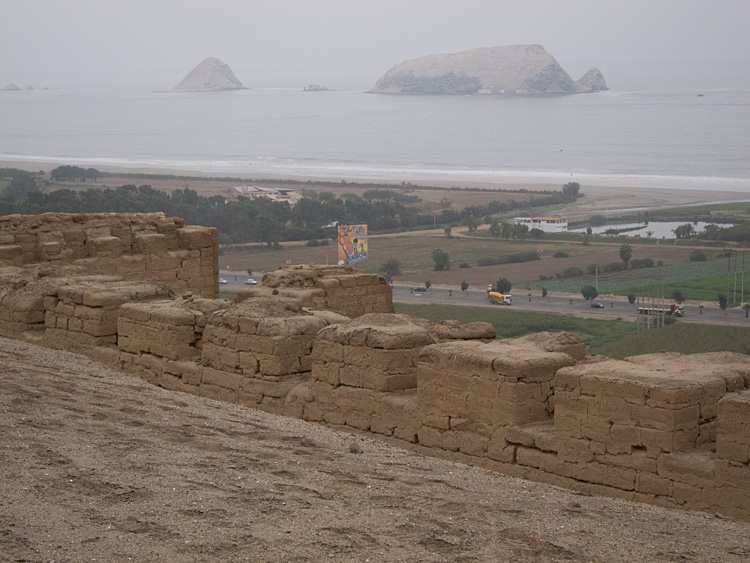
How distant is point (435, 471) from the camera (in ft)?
24.3

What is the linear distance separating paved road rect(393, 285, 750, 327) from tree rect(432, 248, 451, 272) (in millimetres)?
4903

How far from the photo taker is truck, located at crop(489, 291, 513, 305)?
3744 cm

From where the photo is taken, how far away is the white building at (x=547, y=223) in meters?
56.1

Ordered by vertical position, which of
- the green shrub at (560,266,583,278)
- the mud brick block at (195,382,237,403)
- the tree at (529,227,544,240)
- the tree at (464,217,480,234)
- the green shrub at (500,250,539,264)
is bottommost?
the green shrub at (560,266,583,278)

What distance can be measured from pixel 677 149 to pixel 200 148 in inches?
2337

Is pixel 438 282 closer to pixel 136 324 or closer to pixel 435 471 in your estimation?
pixel 136 324

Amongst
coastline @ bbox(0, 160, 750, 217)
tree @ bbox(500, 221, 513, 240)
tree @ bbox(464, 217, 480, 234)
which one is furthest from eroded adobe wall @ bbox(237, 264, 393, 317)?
coastline @ bbox(0, 160, 750, 217)

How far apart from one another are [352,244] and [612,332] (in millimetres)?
21697

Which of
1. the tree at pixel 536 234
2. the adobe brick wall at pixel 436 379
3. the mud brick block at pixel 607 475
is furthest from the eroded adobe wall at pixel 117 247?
the tree at pixel 536 234

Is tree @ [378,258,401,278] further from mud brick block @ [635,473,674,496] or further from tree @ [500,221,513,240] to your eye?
mud brick block @ [635,473,674,496]

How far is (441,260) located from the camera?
48.2 m

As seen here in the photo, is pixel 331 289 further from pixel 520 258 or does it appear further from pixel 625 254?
pixel 520 258

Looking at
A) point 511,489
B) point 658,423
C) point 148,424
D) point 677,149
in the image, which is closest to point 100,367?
point 148,424

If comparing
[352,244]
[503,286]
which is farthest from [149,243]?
[352,244]
